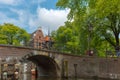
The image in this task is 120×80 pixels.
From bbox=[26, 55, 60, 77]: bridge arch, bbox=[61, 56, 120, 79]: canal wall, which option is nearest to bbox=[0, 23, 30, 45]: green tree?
bbox=[26, 55, 60, 77]: bridge arch

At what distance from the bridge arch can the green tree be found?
34.4 feet

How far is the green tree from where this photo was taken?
42.1 metres

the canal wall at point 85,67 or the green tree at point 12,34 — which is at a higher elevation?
the green tree at point 12,34

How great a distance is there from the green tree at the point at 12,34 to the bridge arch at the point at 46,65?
1047 cm

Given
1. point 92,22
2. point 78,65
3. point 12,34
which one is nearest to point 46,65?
point 78,65

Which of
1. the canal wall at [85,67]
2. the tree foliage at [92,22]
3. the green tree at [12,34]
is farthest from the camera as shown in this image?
the green tree at [12,34]

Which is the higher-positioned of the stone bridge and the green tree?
the green tree

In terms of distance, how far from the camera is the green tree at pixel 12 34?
4209 centimetres

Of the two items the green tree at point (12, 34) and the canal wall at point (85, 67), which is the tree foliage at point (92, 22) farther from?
the green tree at point (12, 34)

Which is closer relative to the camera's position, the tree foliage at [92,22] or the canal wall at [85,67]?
the canal wall at [85,67]

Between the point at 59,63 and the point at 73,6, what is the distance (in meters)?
6.06

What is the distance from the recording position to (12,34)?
4362 cm

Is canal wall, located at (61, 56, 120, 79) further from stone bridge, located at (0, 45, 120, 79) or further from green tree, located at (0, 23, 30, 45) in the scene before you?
green tree, located at (0, 23, 30, 45)

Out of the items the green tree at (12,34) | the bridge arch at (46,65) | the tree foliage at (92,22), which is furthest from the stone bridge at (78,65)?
the green tree at (12,34)
